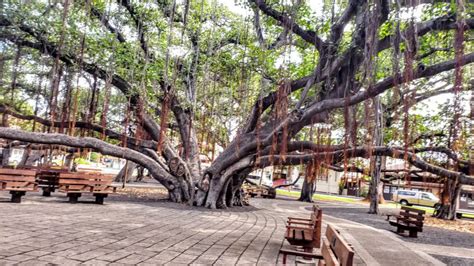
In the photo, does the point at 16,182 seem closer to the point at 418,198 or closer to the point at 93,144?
the point at 93,144

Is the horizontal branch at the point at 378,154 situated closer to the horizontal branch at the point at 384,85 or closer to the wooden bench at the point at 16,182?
the horizontal branch at the point at 384,85

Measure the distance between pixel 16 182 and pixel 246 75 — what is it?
896 centimetres

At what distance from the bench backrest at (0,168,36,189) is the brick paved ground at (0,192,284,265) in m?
0.60

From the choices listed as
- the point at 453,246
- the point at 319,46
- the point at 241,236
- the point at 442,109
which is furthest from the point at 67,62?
the point at 442,109

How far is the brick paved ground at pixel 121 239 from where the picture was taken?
15.1 feet

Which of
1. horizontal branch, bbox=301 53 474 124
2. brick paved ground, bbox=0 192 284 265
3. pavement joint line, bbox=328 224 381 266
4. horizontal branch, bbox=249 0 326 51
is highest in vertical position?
horizontal branch, bbox=249 0 326 51

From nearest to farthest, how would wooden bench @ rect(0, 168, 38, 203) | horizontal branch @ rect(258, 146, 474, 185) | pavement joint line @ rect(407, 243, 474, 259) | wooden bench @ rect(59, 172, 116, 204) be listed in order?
pavement joint line @ rect(407, 243, 474, 259) → wooden bench @ rect(0, 168, 38, 203) → horizontal branch @ rect(258, 146, 474, 185) → wooden bench @ rect(59, 172, 116, 204)

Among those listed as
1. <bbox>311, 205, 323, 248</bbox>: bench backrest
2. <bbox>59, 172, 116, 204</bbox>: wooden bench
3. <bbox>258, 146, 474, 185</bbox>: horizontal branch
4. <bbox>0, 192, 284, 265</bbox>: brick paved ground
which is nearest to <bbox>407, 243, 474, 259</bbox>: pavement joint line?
<bbox>258, 146, 474, 185</bbox>: horizontal branch

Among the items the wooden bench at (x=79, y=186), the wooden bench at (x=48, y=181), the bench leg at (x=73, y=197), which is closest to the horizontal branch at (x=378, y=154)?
the wooden bench at (x=79, y=186)

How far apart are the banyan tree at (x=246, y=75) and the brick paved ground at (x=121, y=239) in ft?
8.44

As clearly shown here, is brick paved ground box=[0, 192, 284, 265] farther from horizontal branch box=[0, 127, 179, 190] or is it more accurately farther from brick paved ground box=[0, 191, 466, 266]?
horizontal branch box=[0, 127, 179, 190]

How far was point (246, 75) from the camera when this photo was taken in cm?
1486

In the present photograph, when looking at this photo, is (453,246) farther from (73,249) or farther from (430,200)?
(430,200)

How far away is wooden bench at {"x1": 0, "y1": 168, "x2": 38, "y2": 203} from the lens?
30.4 ft
